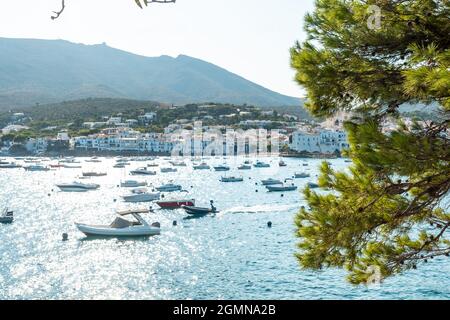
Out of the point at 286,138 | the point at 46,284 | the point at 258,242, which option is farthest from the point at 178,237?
the point at 286,138

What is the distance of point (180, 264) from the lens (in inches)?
797

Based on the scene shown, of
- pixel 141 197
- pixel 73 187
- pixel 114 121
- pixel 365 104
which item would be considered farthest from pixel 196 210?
pixel 114 121

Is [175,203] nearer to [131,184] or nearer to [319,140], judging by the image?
[131,184]

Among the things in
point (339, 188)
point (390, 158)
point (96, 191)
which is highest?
point (390, 158)

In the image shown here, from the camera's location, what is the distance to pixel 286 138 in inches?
4205

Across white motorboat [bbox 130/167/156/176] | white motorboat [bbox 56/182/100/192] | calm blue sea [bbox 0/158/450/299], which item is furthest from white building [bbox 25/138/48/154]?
calm blue sea [bbox 0/158/450/299]

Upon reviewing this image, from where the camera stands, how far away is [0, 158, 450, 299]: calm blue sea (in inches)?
655

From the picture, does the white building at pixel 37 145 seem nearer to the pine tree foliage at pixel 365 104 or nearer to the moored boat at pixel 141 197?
A: the moored boat at pixel 141 197

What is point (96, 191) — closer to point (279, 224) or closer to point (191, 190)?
point (191, 190)

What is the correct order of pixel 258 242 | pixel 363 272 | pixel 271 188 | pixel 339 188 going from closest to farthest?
pixel 339 188
pixel 363 272
pixel 258 242
pixel 271 188

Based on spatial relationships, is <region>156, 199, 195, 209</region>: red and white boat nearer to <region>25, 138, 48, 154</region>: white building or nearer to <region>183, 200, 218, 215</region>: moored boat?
<region>183, 200, 218, 215</region>: moored boat

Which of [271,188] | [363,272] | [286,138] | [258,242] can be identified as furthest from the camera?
[286,138]

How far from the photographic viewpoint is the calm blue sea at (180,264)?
16.6 meters
